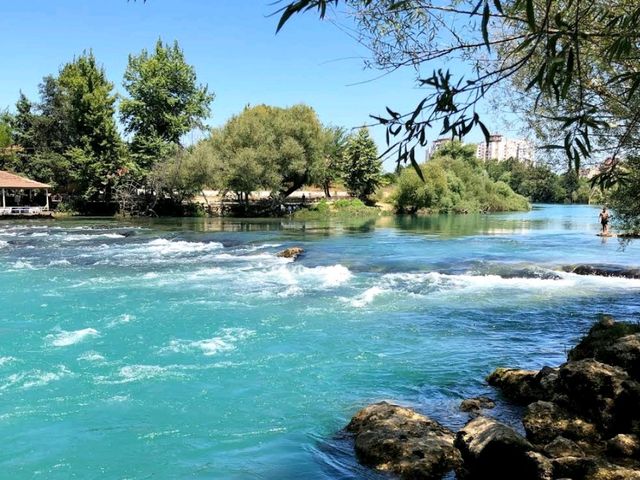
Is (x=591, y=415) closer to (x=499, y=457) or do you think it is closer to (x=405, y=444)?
(x=499, y=457)

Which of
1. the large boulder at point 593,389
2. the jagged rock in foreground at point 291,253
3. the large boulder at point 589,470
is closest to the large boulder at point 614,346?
the large boulder at point 593,389

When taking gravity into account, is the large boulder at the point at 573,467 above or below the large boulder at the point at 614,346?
below

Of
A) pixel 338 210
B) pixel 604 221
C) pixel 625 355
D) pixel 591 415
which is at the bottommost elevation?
pixel 591 415

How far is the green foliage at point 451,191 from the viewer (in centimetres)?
6169

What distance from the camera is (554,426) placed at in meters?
6.77

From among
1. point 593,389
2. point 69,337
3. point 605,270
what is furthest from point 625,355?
point 605,270

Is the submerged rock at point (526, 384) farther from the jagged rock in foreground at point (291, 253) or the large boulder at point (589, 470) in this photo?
the jagged rock in foreground at point (291, 253)

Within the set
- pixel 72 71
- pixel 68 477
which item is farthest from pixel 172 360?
pixel 72 71

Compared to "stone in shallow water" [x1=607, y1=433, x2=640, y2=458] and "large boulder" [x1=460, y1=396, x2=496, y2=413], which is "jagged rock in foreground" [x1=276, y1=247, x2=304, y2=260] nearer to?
"large boulder" [x1=460, y1=396, x2=496, y2=413]

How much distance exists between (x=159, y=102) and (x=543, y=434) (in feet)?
192

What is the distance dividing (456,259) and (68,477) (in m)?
19.5

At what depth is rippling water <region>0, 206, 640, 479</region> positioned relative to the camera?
7.28 metres

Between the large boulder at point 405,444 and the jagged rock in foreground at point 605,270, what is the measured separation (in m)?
15.3

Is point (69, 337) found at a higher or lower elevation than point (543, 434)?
lower
